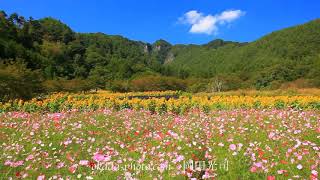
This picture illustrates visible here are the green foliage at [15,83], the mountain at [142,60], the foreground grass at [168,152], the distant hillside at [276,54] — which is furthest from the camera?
the distant hillside at [276,54]

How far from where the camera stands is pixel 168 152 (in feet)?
15.9

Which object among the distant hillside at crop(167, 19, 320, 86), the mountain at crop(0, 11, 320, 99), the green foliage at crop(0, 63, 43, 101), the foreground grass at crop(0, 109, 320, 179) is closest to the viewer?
the foreground grass at crop(0, 109, 320, 179)

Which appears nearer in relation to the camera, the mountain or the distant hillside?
the mountain

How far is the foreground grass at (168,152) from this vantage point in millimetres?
4145

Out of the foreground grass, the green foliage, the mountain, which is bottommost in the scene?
the foreground grass

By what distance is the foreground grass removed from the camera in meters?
4.14

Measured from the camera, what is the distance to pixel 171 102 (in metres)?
14.7

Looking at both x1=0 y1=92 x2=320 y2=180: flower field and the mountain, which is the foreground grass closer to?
x1=0 y1=92 x2=320 y2=180: flower field

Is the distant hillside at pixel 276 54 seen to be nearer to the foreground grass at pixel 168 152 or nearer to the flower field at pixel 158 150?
Answer: the flower field at pixel 158 150

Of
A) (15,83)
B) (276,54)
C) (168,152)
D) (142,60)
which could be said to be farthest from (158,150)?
(142,60)

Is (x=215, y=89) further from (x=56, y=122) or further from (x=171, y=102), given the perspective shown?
(x=56, y=122)

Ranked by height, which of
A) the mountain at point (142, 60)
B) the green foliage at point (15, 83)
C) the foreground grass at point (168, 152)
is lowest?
the foreground grass at point (168, 152)

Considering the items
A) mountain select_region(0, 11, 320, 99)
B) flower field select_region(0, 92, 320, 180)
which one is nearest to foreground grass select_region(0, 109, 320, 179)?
flower field select_region(0, 92, 320, 180)

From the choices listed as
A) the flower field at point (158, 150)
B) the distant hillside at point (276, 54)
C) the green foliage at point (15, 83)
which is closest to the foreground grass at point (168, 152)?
the flower field at point (158, 150)
